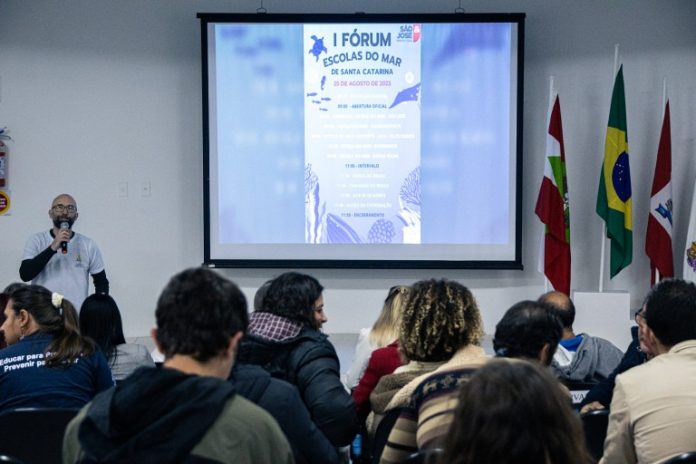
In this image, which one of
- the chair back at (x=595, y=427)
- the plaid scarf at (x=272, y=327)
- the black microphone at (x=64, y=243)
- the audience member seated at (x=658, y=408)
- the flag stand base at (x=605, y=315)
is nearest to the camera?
the audience member seated at (x=658, y=408)

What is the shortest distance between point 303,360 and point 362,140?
381cm

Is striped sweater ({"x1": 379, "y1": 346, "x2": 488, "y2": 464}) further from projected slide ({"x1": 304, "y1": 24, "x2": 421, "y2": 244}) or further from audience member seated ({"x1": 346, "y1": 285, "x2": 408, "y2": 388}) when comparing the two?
projected slide ({"x1": 304, "y1": 24, "x2": 421, "y2": 244})

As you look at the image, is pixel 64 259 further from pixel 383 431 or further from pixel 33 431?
pixel 383 431

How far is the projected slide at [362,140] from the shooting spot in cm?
632

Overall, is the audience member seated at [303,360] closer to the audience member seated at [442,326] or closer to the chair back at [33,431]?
the audience member seated at [442,326]

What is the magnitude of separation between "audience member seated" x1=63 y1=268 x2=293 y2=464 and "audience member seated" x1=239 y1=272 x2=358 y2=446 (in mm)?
1133

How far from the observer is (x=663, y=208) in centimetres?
619

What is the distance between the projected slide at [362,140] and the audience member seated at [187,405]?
4.88 m

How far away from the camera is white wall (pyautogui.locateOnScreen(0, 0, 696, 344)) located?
6.47 metres

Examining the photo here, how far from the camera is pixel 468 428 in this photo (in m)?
1.21

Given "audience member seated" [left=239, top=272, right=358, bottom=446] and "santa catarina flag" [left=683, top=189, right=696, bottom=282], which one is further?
"santa catarina flag" [left=683, top=189, right=696, bottom=282]

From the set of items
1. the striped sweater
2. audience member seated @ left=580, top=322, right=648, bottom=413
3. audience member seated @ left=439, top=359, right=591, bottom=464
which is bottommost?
audience member seated @ left=580, top=322, right=648, bottom=413

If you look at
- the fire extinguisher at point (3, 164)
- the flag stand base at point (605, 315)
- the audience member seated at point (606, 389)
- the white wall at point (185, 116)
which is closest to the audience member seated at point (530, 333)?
the audience member seated at point (606, 389)

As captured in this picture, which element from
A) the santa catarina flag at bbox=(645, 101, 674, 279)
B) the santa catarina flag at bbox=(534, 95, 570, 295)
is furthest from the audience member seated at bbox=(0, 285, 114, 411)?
the santa catarina flag at bbox=(645, 101, 674, 279)
